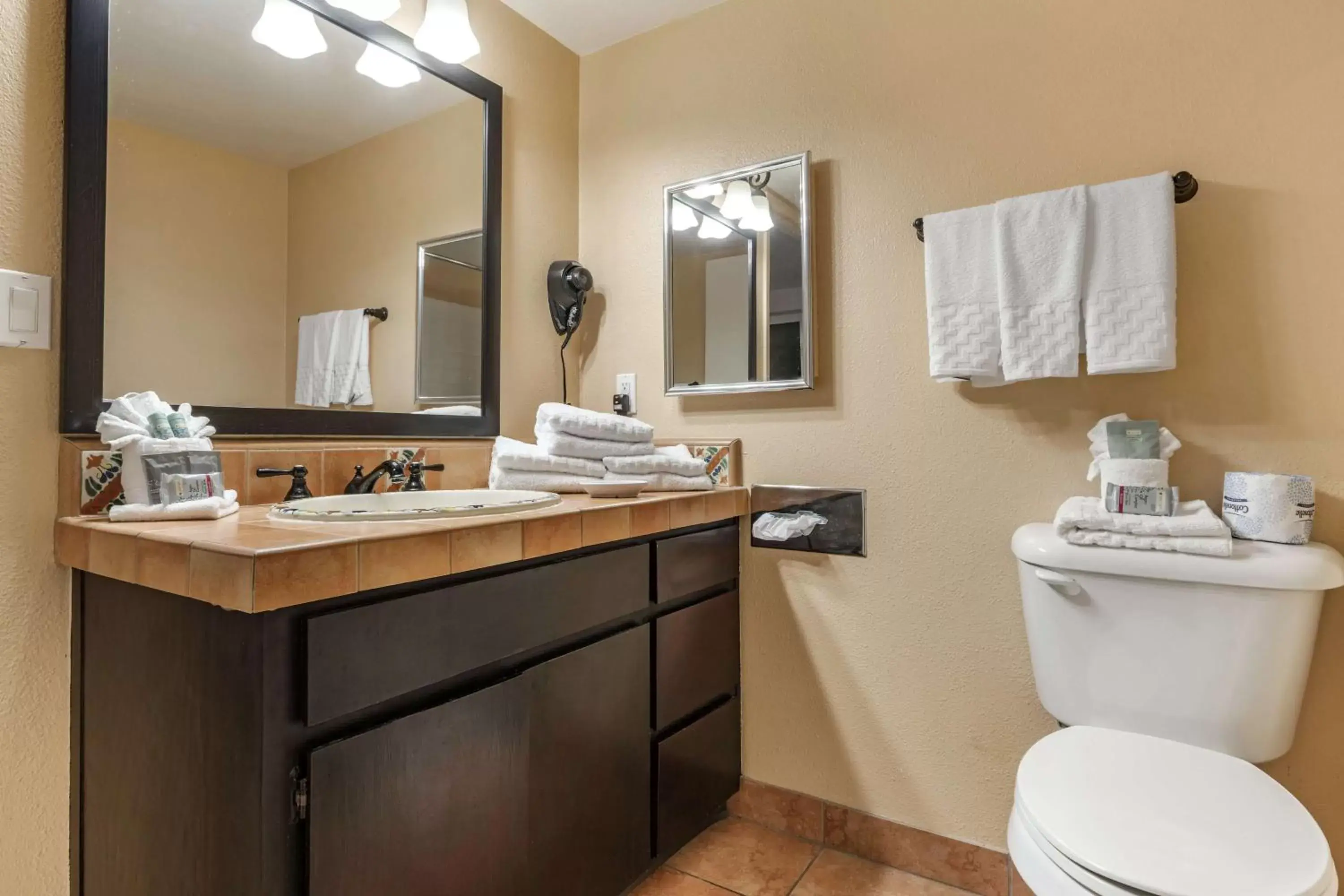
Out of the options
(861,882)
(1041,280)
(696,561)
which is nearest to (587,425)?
(696,561)

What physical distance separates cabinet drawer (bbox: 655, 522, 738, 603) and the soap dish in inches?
4.9

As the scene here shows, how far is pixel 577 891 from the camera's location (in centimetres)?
119

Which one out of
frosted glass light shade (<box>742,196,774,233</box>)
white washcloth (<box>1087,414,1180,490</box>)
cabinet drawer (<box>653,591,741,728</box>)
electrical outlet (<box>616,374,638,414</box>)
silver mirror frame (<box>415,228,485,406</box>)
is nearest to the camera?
white washcloth (<box>1087,414,1180,490</box>)

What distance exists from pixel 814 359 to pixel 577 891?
120 cm

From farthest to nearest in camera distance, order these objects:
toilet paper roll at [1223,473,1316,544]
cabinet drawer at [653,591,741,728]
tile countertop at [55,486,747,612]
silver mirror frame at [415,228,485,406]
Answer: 1. silver mirror frame at [415,228,485,406]
2. cabinet drawer at [653,591,741,728]
3. toilet paper roll at [1223,473,1316,544]
4. tile countertop at [55,486,747,612]

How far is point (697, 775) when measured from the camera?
5.04 feet

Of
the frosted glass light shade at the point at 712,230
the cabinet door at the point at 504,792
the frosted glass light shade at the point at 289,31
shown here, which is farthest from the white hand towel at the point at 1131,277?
the frosted glass light shade at the point at 289,31

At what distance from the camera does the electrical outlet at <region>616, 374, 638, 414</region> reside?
1900mm

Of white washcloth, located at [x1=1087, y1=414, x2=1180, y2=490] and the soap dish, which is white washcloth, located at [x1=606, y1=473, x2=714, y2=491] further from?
white washcloth, located at [x1=1087, y1=414, x2=1180, y2=490]

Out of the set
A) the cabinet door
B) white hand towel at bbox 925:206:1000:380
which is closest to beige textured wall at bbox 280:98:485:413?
the cabinet door

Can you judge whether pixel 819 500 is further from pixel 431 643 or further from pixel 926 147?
pixel 431 643

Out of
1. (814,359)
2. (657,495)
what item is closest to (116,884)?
(657,495)

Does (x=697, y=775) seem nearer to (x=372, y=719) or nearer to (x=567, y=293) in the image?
(x=372, y=719)

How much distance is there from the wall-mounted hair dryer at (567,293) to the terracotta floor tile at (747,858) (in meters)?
1.37
